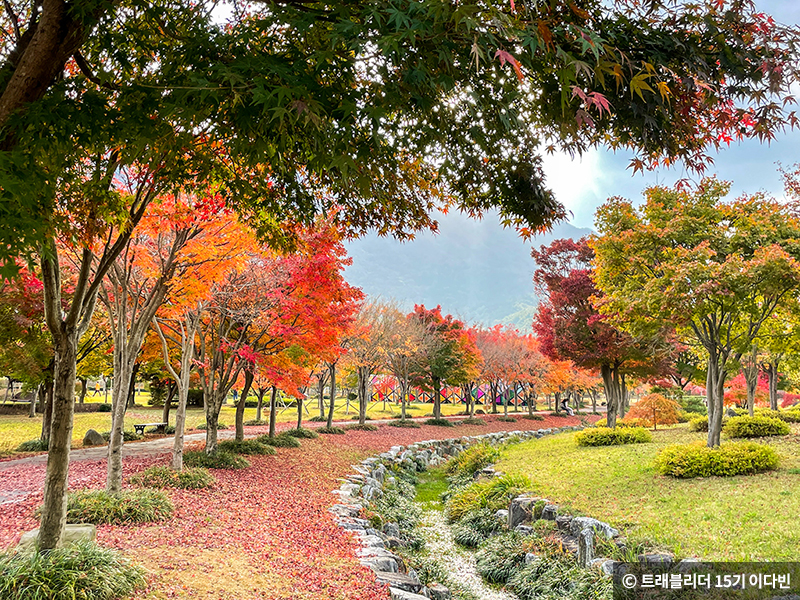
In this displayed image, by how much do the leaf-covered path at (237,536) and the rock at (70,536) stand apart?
1.80ft

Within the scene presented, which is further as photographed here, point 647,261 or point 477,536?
point 647,261

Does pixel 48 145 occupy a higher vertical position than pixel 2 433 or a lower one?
higher

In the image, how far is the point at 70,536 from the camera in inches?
179

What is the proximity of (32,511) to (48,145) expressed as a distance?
6.62m

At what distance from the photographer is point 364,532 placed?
745 centimetres

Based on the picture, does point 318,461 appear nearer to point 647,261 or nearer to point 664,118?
point 647,261

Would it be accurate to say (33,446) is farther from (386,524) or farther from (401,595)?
(401,595)

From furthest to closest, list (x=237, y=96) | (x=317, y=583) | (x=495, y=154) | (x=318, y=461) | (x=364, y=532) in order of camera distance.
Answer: (x=318, y=461), (x=364, y=532), (x=317, y=583), (x=495, y=154), (x=237, y=96)

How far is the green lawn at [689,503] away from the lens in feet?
18.0

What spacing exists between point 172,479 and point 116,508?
7.25 ft

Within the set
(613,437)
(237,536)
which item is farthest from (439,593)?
(613,437)

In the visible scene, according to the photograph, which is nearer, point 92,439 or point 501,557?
point 501,557

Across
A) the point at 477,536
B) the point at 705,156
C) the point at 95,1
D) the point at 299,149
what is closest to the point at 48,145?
the point at 95,1

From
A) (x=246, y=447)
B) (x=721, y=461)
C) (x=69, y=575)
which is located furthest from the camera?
(x=246, y=447)
